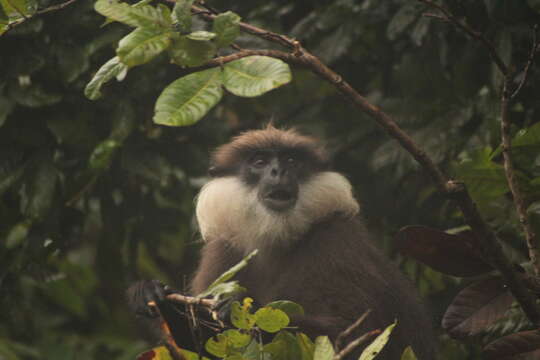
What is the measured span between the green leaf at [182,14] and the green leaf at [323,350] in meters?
1.10

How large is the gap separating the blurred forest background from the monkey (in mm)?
398

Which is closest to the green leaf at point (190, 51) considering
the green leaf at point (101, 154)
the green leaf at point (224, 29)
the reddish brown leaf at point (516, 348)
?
the green leaf at point (224, 29)

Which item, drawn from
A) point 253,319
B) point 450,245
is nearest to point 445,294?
point 450,245

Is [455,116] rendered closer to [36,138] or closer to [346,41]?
[346,41]

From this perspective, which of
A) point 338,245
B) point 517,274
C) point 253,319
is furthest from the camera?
point 338,245

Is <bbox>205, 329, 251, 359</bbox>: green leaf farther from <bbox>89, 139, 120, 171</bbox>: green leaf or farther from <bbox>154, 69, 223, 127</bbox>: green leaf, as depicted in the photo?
<bbox>89, 139, 120, 171</bbox>: green leaf

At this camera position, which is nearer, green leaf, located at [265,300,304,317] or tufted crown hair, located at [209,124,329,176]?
green leaf, located at [265,300,304,317]

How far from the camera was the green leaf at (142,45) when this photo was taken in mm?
2254

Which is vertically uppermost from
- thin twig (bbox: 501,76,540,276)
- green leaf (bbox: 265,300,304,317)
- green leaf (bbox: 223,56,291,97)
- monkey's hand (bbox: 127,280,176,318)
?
green leaf (bbox: 223,56,291,97)

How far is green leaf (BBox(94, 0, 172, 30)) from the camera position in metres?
2.30

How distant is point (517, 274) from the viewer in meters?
2.74

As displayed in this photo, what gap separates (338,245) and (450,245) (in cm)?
94

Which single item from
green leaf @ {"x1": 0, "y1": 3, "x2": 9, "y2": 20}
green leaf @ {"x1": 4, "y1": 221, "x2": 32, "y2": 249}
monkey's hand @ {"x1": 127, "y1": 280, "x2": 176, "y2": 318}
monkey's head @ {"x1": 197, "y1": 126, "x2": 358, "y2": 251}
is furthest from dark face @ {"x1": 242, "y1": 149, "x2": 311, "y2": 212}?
green leaf @ {"x1": 0, "y1": 3, "x2": 9, "y2": 20}

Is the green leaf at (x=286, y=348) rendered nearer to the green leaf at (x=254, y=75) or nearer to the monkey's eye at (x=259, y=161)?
the green leaf at (x=254, y=75)
